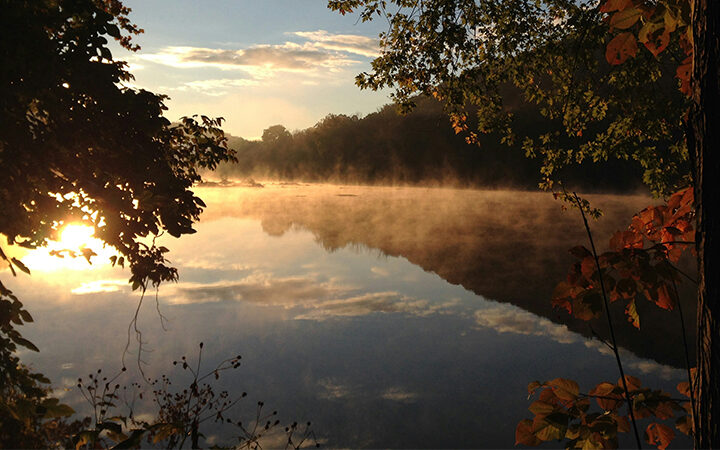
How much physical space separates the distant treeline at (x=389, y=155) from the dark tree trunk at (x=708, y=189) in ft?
447

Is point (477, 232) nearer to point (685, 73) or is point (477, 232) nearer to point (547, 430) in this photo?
point (685, 73)

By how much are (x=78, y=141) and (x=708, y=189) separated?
305 inches

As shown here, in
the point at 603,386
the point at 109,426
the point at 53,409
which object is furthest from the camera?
the point at 53,409

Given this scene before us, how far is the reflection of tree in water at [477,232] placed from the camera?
28750 millimetres

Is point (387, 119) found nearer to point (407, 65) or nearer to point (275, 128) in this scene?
point (275, 128)

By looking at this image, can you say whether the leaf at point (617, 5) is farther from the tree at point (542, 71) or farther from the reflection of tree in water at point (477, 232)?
the reflection of tree in water at point (477, 232)

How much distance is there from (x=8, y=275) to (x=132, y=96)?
37391 mm

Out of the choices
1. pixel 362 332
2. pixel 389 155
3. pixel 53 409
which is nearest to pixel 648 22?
pixel 53 409

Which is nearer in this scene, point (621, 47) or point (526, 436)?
point (526, 436)

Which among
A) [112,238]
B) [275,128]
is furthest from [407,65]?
[275,128]

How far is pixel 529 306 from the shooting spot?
3034cm

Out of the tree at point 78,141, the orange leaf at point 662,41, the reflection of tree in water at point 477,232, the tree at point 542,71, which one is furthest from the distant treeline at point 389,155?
the orange leaf at point 662,41

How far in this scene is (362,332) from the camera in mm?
25844

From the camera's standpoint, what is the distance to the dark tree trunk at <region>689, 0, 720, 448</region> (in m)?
1.98
